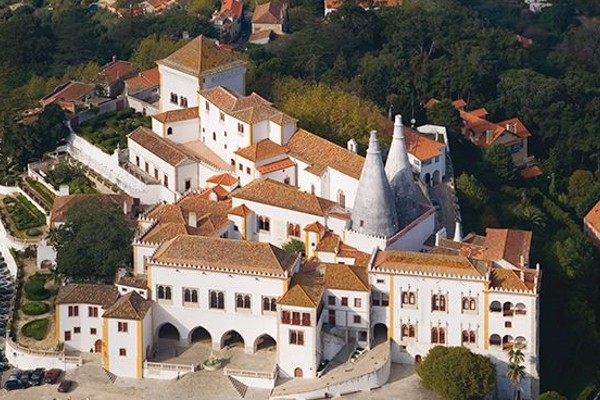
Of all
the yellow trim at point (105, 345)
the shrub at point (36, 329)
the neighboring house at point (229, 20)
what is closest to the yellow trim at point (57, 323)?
the shrub at point (36, 329)

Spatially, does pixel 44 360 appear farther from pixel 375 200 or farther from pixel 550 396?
pixel 550 396

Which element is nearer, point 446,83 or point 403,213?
point 403,213

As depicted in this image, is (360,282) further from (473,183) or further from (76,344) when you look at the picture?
(473,183)

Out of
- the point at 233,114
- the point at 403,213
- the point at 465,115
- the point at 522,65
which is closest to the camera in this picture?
the point at 403,213

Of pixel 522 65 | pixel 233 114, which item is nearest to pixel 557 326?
pixel 233 114

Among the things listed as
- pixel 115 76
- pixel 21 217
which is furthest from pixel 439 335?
pixel 115 76

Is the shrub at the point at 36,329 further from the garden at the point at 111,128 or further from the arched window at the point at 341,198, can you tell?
the garden at the point at 111,128
